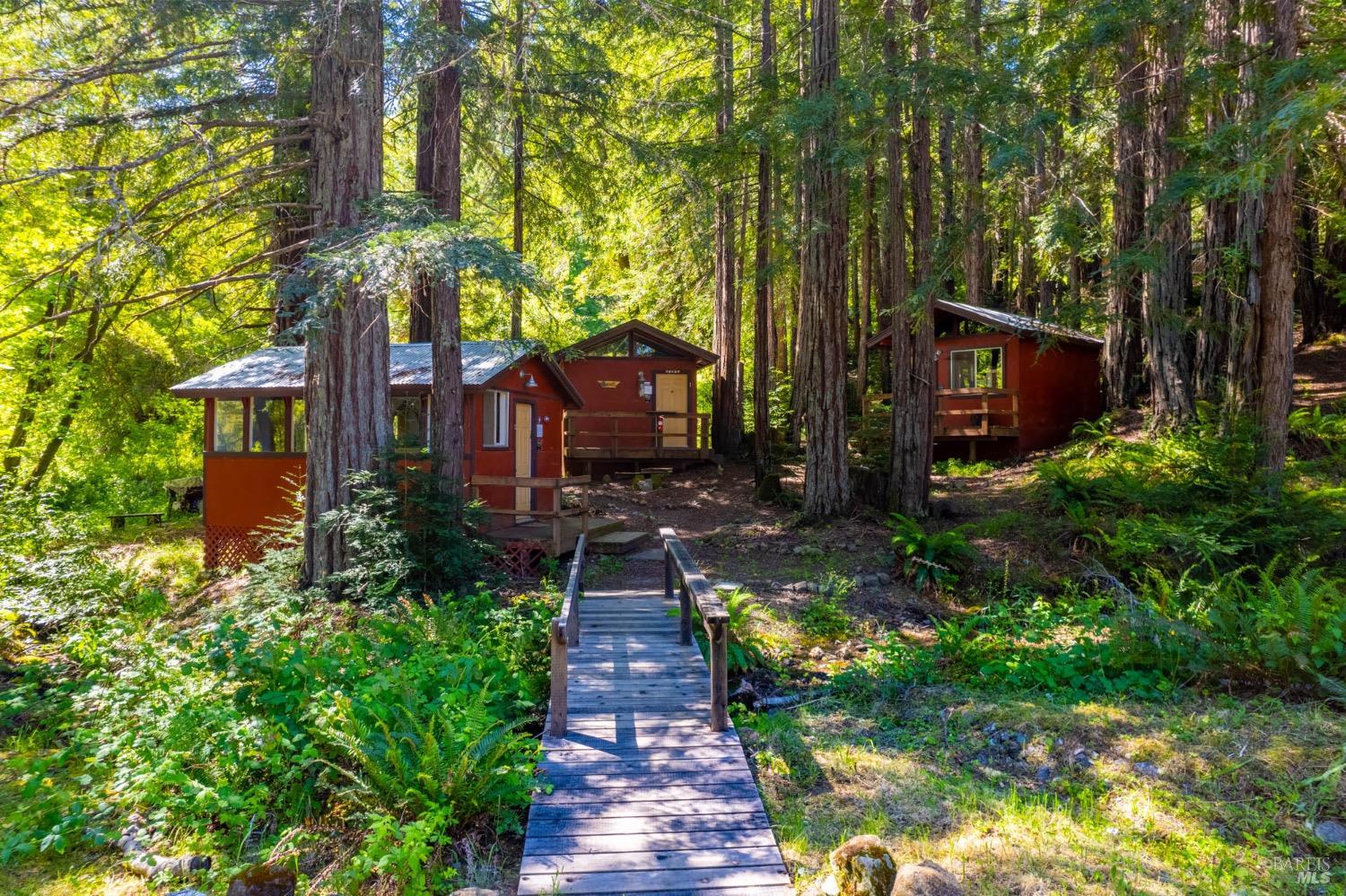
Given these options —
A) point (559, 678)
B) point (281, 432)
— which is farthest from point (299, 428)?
point (559, 678)

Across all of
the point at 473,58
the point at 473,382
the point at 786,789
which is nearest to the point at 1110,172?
the point at 473,58

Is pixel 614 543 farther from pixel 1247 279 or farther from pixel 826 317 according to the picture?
pixel 1247 279

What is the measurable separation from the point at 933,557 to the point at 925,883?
6729mm

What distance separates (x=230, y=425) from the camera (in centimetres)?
1234

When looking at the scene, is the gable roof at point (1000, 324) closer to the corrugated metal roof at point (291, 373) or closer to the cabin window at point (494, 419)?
the cabin window at point (494, 419)

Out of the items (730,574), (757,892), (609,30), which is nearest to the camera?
(757,892)

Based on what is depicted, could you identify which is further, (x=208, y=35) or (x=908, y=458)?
(x=908, y=458)

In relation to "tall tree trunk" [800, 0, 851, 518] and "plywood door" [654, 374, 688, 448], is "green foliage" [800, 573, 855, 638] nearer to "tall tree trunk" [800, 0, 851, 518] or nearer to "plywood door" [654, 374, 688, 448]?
"tall tree trunk" [800, 0, 851, 518]

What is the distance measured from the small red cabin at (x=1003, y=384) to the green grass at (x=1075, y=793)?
13.3 metres

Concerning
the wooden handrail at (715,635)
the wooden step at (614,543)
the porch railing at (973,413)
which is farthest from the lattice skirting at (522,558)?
the porch railing at (973,413)

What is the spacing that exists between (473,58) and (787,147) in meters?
5.03

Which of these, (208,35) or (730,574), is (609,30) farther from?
(730,574)

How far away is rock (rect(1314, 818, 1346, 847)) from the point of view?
3.72 meters

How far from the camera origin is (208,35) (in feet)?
29.1
